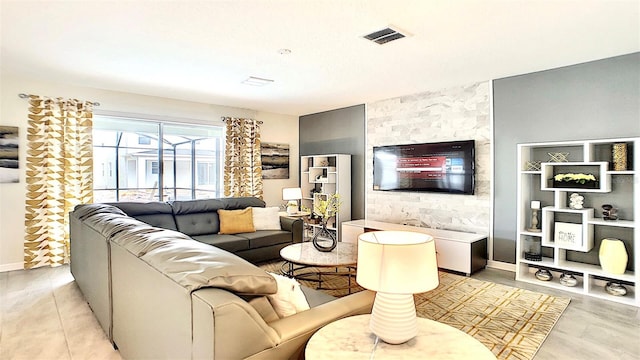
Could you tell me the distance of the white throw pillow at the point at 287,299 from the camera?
62.6 inches

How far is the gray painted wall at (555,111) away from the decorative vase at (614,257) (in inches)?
38.4

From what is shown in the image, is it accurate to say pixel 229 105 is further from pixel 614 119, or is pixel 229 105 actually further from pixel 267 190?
pixel 614 119

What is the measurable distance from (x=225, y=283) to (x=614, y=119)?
4.20 metres

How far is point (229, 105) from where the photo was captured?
20.1 feet

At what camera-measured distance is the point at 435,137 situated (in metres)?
5.05

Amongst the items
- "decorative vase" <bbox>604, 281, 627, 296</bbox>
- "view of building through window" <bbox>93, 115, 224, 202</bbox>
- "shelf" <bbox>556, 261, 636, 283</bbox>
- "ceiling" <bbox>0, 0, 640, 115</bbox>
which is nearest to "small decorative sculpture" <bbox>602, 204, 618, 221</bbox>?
"shelf" <bbox>556, 261, 636, 283</bbox>

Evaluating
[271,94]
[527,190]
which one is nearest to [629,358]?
[527,190]

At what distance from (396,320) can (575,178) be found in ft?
10.9

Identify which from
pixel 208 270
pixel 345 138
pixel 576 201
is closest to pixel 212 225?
pixel 345 138

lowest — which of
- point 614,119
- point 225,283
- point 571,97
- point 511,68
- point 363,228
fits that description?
point 363,228

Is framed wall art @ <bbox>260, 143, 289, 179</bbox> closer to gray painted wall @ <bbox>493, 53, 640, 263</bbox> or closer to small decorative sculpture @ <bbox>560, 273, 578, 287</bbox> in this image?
gray painted wall @ <bbox>493, 53, 640, 263</bbox>

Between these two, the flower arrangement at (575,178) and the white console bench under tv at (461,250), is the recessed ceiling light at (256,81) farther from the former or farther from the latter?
the flower arrangement at (575,178)

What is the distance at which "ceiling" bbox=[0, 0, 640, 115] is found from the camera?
2.55m

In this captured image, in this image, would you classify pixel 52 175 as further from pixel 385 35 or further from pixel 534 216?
pixel 534 216
